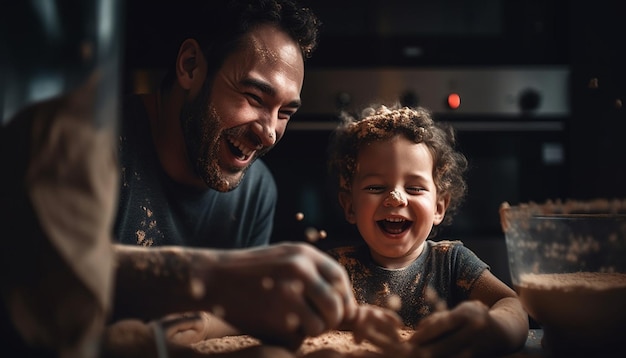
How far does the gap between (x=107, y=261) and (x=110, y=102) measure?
145 mm

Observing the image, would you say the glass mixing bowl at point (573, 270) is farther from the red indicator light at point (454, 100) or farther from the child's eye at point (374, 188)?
the red indicator light at point (454, 100)

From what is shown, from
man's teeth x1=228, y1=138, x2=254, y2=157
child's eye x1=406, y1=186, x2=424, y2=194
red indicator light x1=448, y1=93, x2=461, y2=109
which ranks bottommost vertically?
child's eye x1=406, y1=186, x2=424, y2=194

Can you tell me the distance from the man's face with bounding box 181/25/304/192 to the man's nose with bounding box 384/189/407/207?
0.95 feet

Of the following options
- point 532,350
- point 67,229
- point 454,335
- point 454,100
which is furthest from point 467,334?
point 454,100

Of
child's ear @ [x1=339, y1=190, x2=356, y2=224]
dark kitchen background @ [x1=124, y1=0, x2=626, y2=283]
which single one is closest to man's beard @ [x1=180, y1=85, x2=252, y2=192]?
child's ear @ [x1=339, y1=190, x2=356, y2=224]

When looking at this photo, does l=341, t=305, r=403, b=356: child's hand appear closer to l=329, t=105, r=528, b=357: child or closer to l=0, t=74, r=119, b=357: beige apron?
l=0, t=74, r=119, b=357: beige apron

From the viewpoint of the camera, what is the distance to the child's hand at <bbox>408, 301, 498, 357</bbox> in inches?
28.6

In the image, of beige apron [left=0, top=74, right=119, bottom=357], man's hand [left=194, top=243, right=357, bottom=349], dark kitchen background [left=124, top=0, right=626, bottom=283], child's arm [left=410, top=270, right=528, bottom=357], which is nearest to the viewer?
beige apron [left=0, top=74, right=119, bottom=357]

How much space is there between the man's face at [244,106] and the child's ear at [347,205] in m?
0.22

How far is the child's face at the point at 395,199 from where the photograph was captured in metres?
1.21

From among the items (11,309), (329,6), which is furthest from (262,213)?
(11,309)

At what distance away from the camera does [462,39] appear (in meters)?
1.95

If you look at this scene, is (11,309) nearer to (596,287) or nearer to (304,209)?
(596,287)

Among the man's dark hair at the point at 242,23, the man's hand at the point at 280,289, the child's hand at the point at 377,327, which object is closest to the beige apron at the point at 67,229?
the man's hand at the point at 280,289
